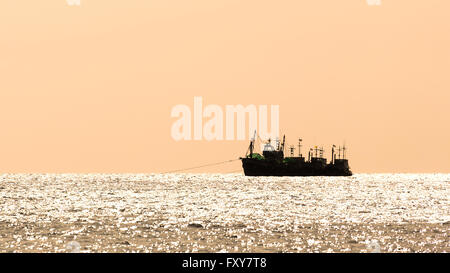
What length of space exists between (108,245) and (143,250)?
10.9ft

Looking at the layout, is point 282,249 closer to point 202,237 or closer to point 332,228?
point 202,237

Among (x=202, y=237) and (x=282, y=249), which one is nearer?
(x=282, y=249)

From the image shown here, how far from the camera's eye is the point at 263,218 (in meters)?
65.0
